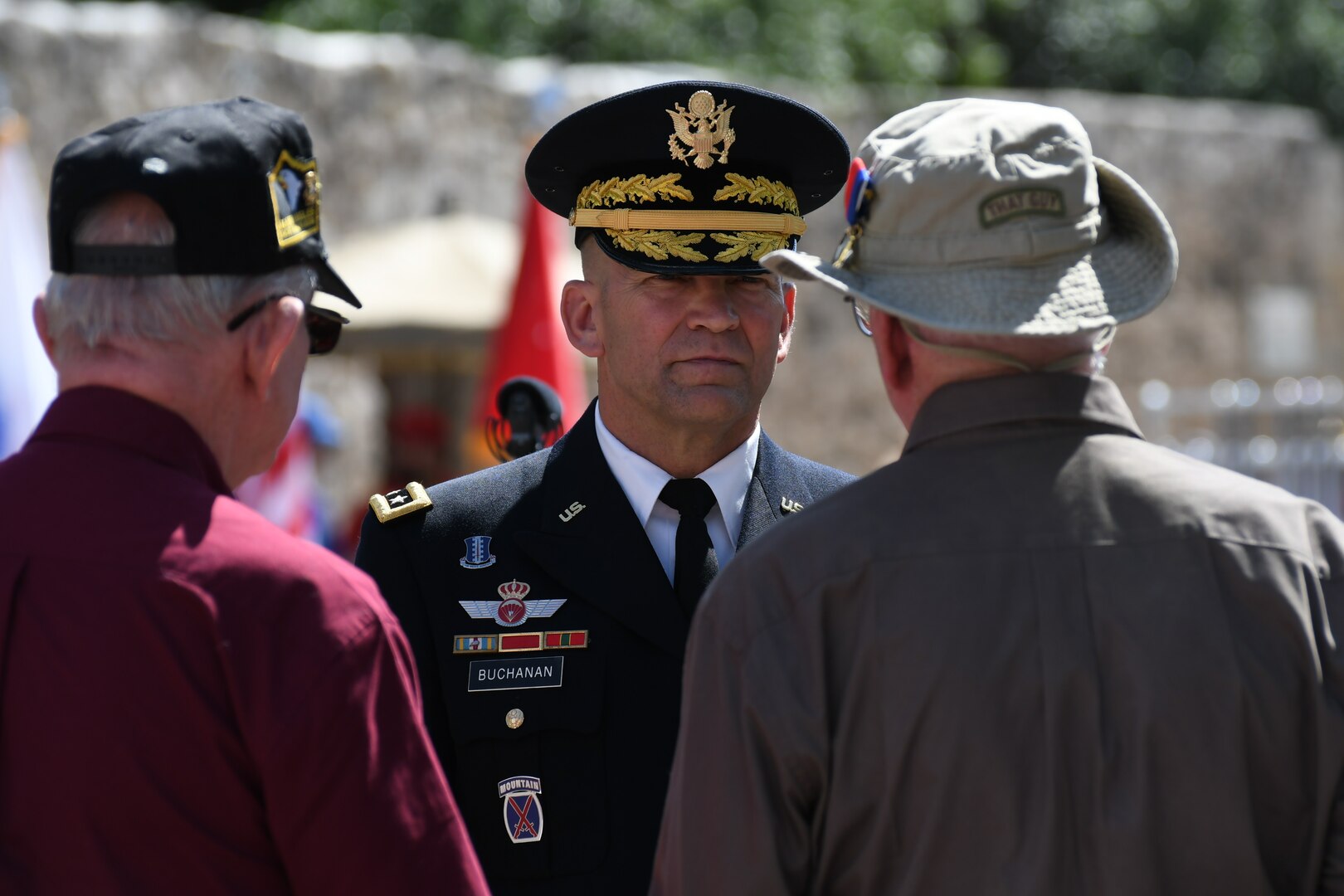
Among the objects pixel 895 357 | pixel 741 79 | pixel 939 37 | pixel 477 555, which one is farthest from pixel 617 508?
pixel 939 37

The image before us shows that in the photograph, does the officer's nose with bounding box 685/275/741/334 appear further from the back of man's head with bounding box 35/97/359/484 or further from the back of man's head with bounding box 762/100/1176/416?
the back of man's head with bounding box 35/97/359/484

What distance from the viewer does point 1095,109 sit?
35.6 ft

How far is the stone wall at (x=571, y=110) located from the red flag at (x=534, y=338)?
45 cm

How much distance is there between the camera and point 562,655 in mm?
2402

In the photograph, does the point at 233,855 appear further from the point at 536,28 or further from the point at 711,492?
the point at 536,28

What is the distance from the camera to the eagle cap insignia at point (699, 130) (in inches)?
101

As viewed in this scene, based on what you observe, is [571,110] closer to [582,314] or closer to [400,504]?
[582,314]

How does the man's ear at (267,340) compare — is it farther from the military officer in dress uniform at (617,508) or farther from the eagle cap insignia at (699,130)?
the eagle cap insignia at (699,130)

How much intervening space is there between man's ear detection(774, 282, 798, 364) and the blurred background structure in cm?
251

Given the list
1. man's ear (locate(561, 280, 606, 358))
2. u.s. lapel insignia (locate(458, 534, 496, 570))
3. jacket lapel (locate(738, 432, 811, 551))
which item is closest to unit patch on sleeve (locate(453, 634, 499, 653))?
u.s. lapel insignia (locate(458, 534, 496, 570))

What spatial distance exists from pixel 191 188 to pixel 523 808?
1030 mm

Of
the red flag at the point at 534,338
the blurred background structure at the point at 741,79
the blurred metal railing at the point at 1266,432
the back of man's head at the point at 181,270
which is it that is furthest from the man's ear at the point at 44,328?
the blurred metal railing at the point at 1266,432

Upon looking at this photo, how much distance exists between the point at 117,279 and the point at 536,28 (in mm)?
10231

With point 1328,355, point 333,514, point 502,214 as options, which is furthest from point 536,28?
point 1328,355
